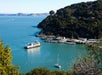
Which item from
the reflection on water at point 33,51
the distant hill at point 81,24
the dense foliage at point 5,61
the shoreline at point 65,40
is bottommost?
the reflection on water at point 33,51

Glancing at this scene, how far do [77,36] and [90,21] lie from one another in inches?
251

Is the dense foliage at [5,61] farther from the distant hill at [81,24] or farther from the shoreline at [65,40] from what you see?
the distant hill at [81,24]

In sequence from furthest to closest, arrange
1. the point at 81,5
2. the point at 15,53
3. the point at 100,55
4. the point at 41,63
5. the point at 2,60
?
1. the point at 81,5
2. the point at 15,53
3. the point at 41,63
4. the point at 2,60
5. the point at 100,55

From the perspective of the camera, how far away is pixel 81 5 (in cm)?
7700

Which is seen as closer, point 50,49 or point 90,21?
point 50,49

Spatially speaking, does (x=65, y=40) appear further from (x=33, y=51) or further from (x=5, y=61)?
(x=5, y=61)

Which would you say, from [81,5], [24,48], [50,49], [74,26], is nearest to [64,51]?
[50,49]

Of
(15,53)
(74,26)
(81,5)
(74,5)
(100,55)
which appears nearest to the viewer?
(100,55)

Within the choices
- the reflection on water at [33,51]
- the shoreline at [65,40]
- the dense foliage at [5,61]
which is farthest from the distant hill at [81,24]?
the dense foliage at [5,61]

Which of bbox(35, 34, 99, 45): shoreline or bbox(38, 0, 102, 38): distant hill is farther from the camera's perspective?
bbox(38, 0, 102, 38): distant hill

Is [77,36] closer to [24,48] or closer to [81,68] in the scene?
[24,48]

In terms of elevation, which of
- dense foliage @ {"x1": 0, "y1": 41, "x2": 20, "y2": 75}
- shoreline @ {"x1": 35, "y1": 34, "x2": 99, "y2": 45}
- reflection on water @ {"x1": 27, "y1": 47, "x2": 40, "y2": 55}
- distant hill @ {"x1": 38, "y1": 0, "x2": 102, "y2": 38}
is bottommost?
reflection on water @ {"x1": 27, "y1": 47, "x2": 40, "y2": 55}

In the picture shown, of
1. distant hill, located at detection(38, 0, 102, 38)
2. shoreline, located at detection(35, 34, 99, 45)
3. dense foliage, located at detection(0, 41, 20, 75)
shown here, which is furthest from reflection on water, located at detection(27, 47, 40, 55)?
dense foliage, located at detection(0, 41, 20, 75)

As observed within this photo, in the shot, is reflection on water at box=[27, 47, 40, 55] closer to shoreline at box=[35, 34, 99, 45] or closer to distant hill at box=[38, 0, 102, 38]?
shoreline at box=[35, 34, 99, 45]
